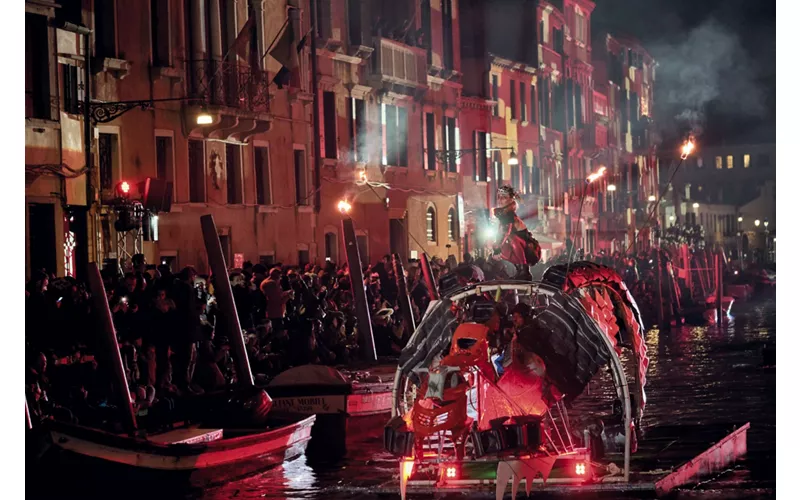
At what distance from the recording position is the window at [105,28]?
16.6 m

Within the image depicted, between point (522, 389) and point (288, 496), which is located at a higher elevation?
point (522, 389)

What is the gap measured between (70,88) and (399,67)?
11.0 meters

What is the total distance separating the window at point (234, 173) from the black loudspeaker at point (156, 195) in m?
2.41

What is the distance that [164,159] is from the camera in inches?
715

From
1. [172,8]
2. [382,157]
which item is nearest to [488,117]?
[382,157]

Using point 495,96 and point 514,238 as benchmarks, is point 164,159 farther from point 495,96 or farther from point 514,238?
point 495,96

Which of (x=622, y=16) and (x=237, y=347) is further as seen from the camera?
(x=622, y=16)

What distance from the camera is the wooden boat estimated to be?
381 inches

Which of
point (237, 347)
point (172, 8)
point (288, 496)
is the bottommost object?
point (288, 496)

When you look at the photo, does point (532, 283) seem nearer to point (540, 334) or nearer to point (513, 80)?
point (540, 334)

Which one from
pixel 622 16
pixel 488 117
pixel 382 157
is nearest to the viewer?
pixel 622 16

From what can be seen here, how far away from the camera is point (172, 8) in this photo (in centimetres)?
1817

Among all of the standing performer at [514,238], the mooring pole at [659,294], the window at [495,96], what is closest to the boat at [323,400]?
the standing performer at [514,238]

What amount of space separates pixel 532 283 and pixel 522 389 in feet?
2.00
